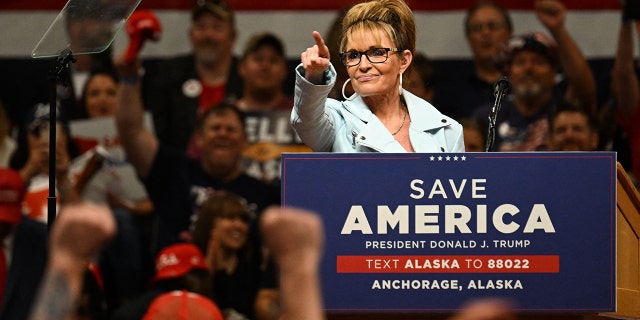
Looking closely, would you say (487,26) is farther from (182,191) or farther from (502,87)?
(502,87)

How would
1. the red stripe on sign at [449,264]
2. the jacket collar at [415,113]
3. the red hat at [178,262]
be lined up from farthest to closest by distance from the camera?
1. the red hat at [178,262]
2. the jacket collar at [415,113]
3. the red stripe on sign at [449,264]

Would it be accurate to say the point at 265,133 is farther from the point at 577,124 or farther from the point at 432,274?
the point at 432,274

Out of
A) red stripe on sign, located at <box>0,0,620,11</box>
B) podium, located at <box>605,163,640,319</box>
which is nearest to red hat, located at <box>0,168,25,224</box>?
red stripe on sign, located at <box>0,0,620,11</box>

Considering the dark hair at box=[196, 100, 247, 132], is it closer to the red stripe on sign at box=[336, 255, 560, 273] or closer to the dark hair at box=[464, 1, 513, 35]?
the dark hair at box=[464, 1, 513, 35]

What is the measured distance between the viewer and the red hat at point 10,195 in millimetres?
5727

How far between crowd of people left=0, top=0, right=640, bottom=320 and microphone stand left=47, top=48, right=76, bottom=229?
131 centimetres

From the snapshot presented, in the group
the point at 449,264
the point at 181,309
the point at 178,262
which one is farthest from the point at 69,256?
the point at 178,262

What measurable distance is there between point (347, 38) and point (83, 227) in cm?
193

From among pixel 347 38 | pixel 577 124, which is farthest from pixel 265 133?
pixel 347 38

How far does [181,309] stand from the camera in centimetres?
464

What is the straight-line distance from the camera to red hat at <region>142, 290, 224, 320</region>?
15.0 ft

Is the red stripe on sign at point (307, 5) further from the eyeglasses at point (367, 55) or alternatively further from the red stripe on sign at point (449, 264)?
the red stripe on sign at point (449, 264)

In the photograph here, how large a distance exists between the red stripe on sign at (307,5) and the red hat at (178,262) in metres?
1.85

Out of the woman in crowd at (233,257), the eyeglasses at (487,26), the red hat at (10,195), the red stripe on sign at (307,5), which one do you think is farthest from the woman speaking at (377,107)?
the red stripe on sign at (307,5)
